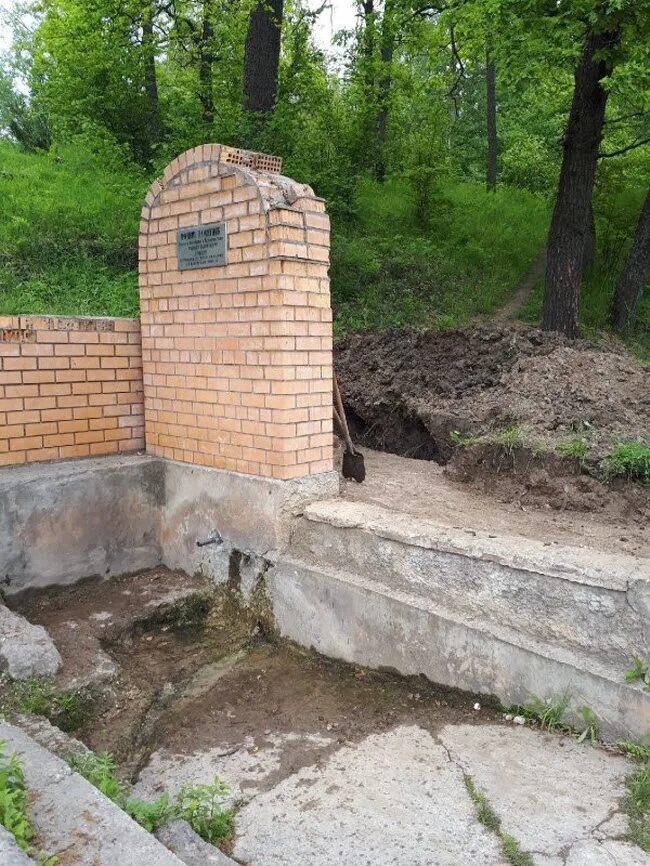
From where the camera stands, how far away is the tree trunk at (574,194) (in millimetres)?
8297

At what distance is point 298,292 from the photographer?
4000 mm

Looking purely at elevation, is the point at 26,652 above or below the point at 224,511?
below

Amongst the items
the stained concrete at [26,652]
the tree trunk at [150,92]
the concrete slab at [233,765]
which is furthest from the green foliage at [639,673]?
the tree trunk at [150,92]

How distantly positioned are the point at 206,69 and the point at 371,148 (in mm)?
3448

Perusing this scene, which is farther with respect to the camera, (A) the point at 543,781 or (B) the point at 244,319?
(B) the point at 244,319

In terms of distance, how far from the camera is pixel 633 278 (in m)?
11.5

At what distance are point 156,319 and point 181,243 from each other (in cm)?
59

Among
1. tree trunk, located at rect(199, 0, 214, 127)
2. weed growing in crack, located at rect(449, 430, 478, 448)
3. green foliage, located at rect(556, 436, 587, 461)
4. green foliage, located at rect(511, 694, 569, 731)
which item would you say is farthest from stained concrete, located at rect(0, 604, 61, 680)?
tree trunk, located at rect(199, 0, 214, 127)

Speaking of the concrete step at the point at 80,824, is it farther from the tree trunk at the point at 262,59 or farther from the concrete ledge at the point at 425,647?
the tree trunk at the point at 262,59

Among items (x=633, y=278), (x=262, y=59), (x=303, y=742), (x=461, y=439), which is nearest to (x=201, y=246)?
(x=461, y=439)

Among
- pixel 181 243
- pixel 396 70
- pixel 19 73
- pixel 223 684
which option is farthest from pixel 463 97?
pixel 223 684

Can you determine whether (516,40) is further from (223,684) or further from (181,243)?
(223,684)

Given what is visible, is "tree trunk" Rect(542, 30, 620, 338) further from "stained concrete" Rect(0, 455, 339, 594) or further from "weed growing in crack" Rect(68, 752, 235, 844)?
"weed growing in crack" Rect(68, 752, 235, 844)

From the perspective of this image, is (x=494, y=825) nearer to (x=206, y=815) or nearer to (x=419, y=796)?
(x=419, y=796)
